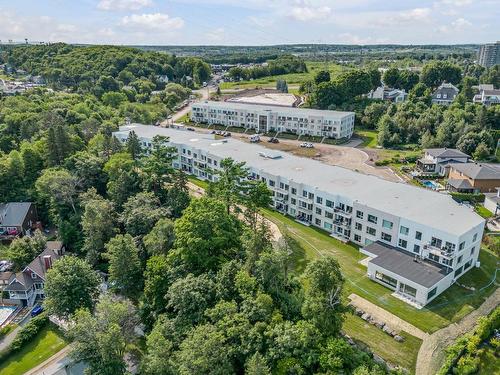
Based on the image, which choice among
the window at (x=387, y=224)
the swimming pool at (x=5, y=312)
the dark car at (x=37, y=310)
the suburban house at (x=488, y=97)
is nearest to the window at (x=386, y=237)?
the window at (x=387, y=224)

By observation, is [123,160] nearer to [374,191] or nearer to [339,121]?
[374,191]

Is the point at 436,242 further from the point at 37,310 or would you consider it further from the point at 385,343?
the point at 37,310

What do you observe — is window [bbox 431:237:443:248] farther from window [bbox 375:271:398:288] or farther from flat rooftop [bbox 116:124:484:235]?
window [bbox 375:271:398:288]

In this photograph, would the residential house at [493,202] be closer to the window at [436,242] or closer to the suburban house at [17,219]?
the window at [436,242]

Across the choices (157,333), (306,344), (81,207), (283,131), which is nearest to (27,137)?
(81,207)

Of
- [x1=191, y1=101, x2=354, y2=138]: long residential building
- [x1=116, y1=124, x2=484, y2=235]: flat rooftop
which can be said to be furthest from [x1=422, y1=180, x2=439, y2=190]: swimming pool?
[x1=191, y1=101, x2=354, y2=138]: long residential building

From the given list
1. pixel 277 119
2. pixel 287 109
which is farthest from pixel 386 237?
pixel 287 109
